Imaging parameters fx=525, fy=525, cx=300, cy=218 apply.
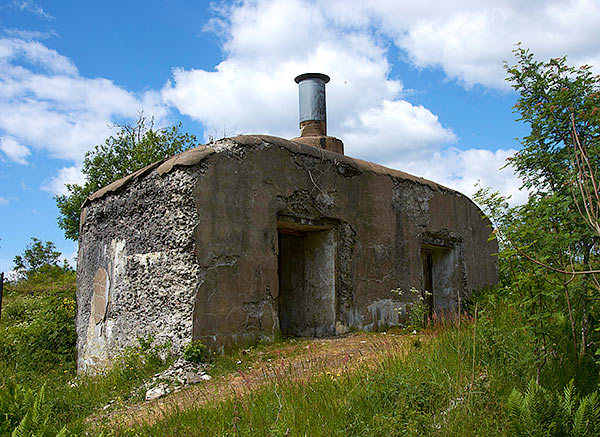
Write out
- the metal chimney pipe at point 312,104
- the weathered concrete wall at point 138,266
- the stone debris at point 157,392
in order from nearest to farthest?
1. the stone debris at point 157,392
2. the weathered concrete wall at point 138,266
3. the metal chimney pipe at point 312,104

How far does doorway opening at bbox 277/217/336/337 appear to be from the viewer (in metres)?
7.19

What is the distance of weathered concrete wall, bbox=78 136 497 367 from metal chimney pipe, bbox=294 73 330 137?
52.3 inches

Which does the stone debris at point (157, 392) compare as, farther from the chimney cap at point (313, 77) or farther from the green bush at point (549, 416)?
the chimney cap at point (313, 77)

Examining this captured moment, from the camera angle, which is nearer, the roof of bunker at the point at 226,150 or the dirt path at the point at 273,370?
the dirt path at the point at 273,370

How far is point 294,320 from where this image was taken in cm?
755

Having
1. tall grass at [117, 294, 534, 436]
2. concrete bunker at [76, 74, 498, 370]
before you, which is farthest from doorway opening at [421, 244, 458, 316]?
tall grass at [117, 294, 534, 436]

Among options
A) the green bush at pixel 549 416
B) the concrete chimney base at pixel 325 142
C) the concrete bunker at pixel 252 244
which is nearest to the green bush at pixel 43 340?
the concrete bunker at pixel 252 244

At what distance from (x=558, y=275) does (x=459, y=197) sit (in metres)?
6.46

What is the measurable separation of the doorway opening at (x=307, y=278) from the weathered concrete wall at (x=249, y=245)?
2 centimetres

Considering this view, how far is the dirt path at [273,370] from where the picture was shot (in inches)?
171

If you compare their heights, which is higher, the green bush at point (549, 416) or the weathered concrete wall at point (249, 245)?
the weathered concrete wall at point (249, 245)

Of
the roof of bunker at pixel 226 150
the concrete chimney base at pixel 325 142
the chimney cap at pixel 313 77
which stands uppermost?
the chimney cap at pixel 313 77

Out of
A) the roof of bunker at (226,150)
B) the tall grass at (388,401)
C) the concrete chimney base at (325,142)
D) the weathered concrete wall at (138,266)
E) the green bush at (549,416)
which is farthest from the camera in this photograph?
the concrete chimney base at (325,142)

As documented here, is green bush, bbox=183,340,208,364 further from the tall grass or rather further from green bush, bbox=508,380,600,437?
green bush, bbox=508,380,600,437
